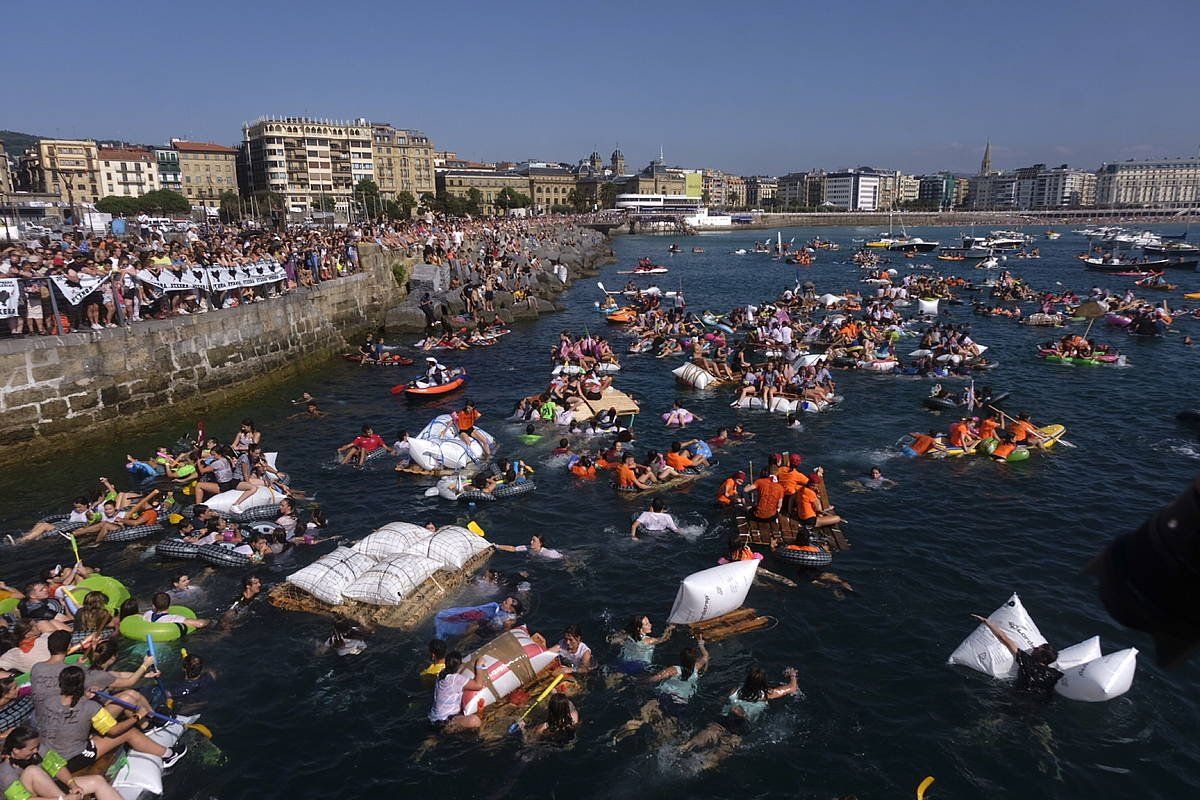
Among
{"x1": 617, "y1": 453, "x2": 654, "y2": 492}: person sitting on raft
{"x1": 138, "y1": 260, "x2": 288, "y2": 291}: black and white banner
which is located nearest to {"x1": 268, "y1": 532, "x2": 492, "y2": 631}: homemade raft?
{"x1": 617, "y1": 453, "x2": 654, "y2": 492}: person sitting on raft

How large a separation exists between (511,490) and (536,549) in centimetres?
316

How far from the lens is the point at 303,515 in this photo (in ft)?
57.9

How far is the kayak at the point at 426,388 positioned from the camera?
88.0 feet

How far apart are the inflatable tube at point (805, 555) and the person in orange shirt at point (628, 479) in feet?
15.0

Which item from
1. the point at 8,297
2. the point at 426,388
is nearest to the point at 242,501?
the point at 426,388

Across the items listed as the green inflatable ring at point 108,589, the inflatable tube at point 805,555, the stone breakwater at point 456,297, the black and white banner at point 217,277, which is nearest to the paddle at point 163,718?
the green inflatable ring at point 108,589

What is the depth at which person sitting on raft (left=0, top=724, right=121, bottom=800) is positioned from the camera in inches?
339

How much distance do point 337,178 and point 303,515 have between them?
144030 mm

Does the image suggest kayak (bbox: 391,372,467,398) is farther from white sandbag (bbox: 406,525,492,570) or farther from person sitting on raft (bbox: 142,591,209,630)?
person sitting on raft (bbox: 142,591,209,630)

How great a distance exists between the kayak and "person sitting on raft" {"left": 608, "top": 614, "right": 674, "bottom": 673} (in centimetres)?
1624

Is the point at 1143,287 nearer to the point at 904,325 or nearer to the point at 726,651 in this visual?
the point at 904,325

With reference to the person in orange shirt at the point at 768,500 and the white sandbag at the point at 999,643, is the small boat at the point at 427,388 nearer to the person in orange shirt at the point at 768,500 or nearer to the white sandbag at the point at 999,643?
the person in orange shirt at the point at 768,500

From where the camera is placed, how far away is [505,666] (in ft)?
35.8

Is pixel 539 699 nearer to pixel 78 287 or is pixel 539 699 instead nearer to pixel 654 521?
pixel 654 521
